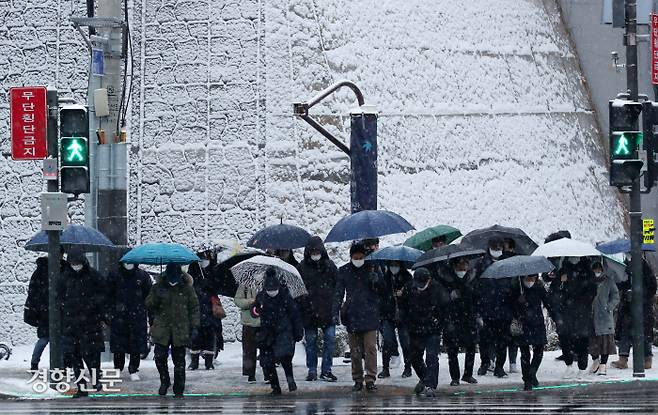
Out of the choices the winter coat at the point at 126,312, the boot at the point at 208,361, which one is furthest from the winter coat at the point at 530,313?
the winter coat at the point at 126,312

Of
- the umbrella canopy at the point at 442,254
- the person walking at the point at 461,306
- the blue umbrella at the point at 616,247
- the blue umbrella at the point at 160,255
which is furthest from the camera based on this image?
the blue umbrella at the point at 616,247

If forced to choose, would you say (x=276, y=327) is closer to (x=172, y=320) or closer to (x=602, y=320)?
(x=172, y=320)

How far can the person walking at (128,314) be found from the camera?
61.7ft

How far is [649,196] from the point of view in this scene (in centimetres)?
2889

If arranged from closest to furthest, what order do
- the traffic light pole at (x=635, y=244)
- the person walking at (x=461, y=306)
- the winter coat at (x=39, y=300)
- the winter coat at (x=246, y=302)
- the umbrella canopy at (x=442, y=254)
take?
the umbrella canopy at (x=442, y=254) < the person walking at (x=461, y=306) < the traffic light pole at (x=635, y=244) < the winter coat at (x=39, y=300) < the winter coat at (x=246, y=302)

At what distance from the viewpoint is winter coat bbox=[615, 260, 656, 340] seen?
2008 cm

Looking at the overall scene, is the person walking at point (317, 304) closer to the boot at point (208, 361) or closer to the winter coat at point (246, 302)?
the winter coat at point (246, 302)

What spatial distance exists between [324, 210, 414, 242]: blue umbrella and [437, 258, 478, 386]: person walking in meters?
0.81

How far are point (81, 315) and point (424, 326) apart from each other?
4.19m

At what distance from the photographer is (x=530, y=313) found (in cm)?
1775

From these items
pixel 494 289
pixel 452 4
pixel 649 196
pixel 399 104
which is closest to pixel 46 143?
pixel 494 289

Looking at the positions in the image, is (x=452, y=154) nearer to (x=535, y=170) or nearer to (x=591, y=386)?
(x=535, y=170)

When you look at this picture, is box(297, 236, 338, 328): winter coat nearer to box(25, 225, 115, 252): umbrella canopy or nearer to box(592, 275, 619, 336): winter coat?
box(25, 225, 115, 252): umbrella canopy

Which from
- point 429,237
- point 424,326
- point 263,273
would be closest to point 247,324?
point 263,273
